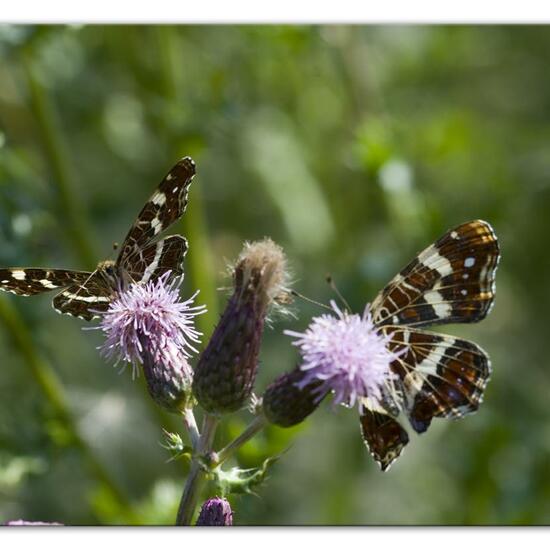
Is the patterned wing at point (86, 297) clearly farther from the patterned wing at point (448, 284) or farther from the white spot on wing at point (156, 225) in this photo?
the patterned wing at point (448, 284)

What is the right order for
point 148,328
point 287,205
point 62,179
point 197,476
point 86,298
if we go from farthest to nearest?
point 287,205 < point 62,179 < point 86,298 < point 148,328 < point 197,476

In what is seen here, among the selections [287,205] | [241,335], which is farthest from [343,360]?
[287,205]

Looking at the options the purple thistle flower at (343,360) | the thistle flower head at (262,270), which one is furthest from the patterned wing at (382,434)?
the thistle flower head at (262,270)

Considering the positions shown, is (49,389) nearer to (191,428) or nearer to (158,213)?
(158,213)

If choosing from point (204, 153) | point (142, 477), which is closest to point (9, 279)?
point (142, 477)

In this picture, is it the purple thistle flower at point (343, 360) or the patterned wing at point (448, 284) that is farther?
the patterned wing at point (448, 284)

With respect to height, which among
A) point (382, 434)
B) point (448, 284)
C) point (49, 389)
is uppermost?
point (448, 284)

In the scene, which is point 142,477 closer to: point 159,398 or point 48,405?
point 48,405
